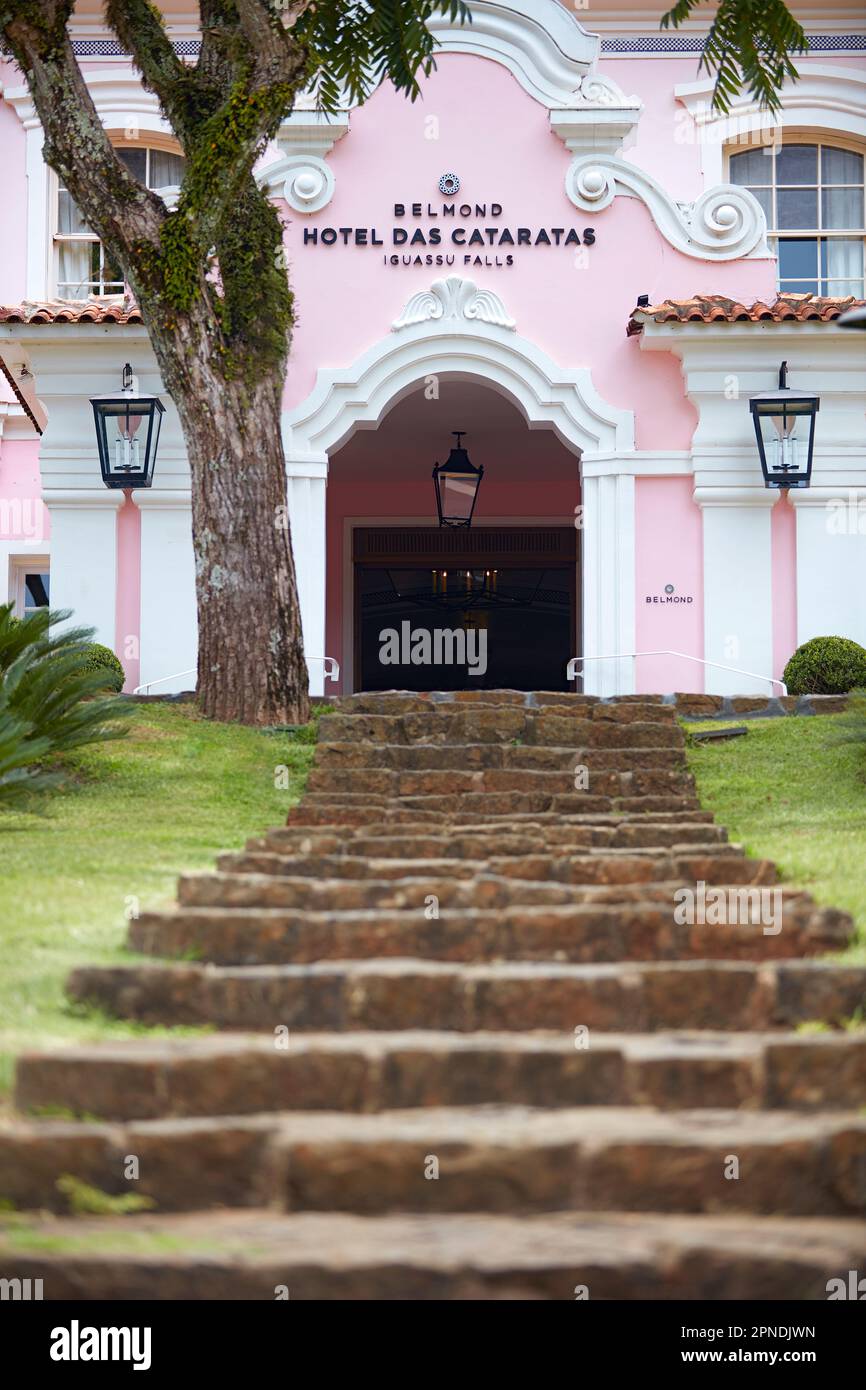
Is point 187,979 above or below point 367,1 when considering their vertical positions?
below

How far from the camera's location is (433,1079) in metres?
4.21

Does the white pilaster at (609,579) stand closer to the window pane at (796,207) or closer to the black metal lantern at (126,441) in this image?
the black metal lantern at (126,441)

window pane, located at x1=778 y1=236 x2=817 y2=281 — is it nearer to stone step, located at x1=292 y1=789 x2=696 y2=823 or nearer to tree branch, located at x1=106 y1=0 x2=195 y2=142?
tree branch, located at x1=106 y1=0 x2=195 y2=142

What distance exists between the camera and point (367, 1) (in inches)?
443

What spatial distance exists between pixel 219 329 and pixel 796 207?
10.3m

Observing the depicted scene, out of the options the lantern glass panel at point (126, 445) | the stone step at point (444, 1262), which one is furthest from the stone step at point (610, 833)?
the lantern glass panel at point (126, 445)

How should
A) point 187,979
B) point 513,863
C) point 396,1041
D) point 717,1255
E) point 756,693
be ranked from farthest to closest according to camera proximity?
point 756,693 < point 513,863 < point 187,979 < point 396,1041 < point 717,1255

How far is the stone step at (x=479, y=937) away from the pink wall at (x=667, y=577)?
829cm

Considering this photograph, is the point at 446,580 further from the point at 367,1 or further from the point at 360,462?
the point at 367,1

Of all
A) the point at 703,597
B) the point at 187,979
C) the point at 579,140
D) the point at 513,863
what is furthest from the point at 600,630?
the point at 187,979

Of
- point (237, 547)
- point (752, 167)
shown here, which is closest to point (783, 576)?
point (237, 547)

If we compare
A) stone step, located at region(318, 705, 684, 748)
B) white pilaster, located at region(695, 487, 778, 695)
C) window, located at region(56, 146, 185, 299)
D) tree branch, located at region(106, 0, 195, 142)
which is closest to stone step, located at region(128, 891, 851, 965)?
stone step, located at region(318, 705, 684, 748)

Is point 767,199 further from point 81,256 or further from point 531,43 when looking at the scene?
point 81,256
